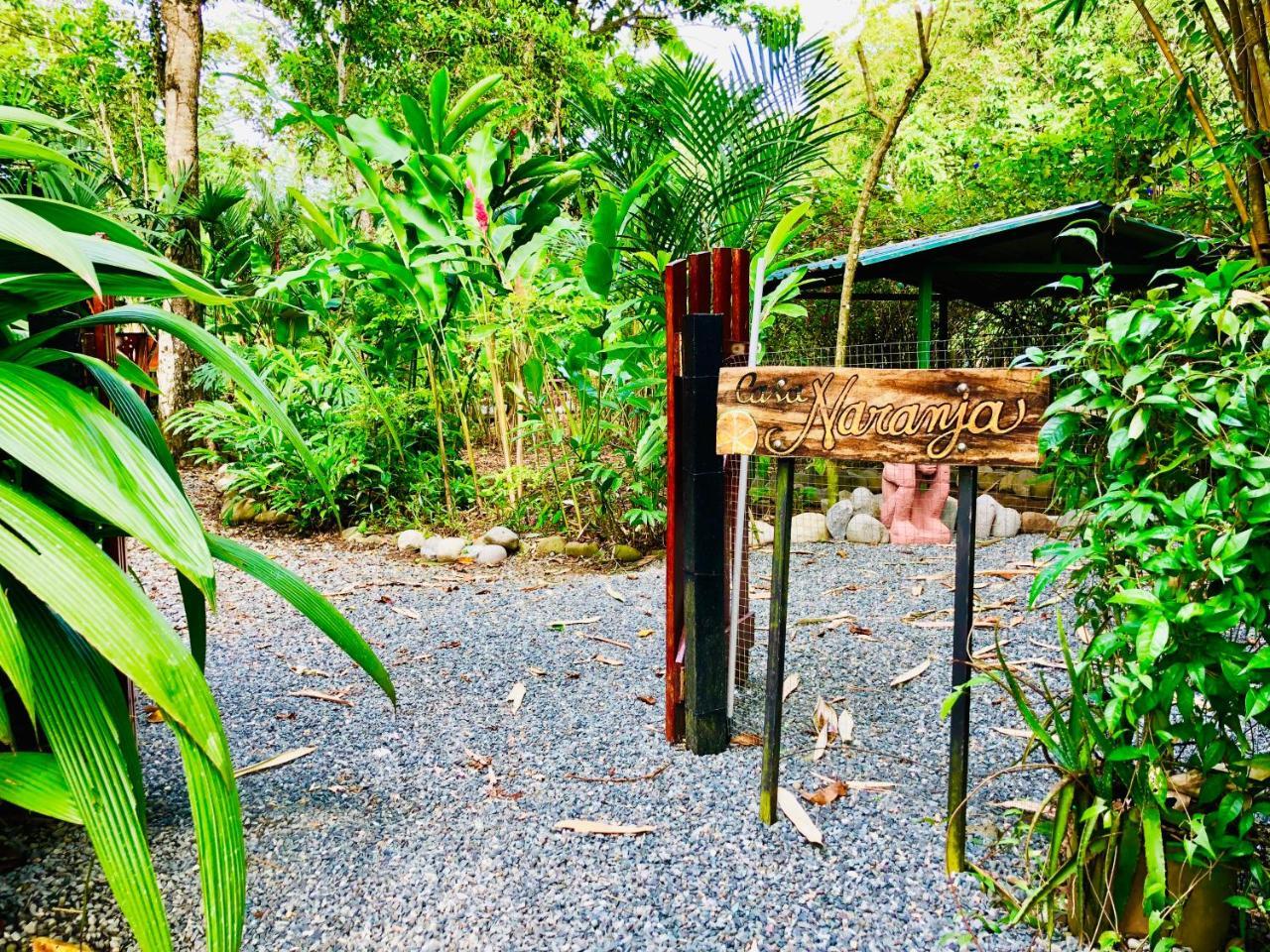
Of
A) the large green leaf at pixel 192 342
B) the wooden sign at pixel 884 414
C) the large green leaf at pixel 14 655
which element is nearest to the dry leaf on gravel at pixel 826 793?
the wooden sign at pixel 884 414

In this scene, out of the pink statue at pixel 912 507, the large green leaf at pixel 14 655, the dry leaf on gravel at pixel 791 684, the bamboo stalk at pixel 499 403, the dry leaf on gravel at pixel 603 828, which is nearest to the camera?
the large green leaf at pixel 14 655

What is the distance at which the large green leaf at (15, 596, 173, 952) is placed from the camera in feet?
2.91

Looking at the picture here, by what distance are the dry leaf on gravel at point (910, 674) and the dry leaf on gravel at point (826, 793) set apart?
0.63m

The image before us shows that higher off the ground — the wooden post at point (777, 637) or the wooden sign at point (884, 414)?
the wooden sign at point (884, 414)

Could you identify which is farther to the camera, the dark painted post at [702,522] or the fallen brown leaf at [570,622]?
the fallen brown leaf at [570,622]

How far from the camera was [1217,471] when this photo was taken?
1112mm

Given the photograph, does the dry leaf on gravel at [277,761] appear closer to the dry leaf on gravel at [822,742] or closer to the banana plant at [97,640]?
the banana plant at [97,640]

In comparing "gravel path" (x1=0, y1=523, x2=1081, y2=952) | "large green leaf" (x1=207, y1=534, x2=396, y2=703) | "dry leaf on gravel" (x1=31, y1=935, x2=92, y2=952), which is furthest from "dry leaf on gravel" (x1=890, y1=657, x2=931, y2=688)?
"dry leaf on gravel" (x1=31, y1=935, x2=92, y2=952)

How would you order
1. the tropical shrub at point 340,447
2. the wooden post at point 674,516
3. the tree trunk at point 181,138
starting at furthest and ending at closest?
the tree trunk at point 181,138
the tropical shrub at point 340,447
the wooden post at point 674,516

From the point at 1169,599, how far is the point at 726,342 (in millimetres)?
1136

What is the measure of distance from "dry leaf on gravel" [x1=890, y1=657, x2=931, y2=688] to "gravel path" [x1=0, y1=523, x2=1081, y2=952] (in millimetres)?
26

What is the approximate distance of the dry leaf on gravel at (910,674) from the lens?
232cm

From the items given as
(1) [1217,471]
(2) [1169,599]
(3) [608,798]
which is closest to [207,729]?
(3) [608,798]

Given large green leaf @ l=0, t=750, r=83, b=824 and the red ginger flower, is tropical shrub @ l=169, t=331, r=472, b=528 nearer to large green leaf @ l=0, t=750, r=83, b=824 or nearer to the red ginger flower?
the red ginger flower
